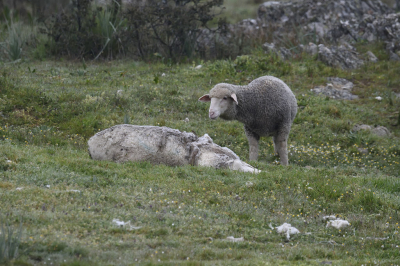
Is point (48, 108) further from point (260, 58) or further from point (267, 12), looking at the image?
point (267, 12)

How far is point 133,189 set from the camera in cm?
707

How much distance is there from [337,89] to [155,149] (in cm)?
895

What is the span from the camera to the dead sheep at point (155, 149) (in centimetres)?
853

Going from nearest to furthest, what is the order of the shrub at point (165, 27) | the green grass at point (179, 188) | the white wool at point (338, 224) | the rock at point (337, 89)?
the green grass at point (179, 188)
the white wool at point (338, 224)
the rock at point (337, 89)
the shrub at point (165, 27)

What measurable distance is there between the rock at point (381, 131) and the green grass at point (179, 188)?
306 millimetres

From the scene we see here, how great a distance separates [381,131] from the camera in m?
12.9

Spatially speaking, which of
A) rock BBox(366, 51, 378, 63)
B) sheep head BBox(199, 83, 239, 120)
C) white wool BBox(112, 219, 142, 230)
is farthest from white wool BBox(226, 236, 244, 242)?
rock BBox(366, 51, 378, 63)

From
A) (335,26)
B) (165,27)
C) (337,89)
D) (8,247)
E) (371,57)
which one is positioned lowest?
(337,89)

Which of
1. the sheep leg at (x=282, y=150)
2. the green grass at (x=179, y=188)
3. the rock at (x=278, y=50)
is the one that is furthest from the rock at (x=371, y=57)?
the sheep leg at (x=282, y=150)

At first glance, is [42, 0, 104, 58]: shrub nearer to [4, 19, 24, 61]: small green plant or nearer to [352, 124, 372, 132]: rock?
[4, 19, 24, 61]: small green plant

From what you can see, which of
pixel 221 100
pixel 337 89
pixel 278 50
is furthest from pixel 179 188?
pixel 278 50

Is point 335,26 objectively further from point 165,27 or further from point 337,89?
point 165,27

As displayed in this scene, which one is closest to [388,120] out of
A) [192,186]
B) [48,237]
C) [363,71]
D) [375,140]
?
[375,140]

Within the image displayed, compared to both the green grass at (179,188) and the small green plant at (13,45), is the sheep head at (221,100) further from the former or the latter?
the small green plant at (13,45)
